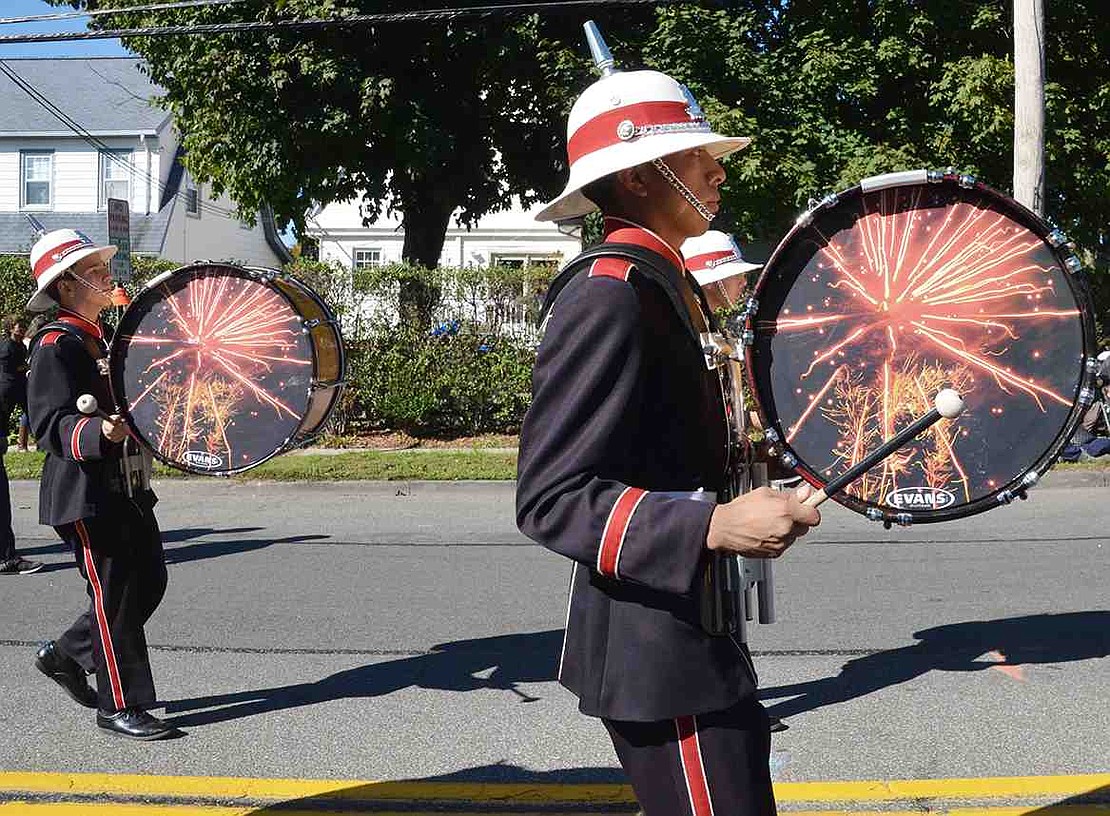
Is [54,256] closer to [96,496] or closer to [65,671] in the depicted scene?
[96,496]

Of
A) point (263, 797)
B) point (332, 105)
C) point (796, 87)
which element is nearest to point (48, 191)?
point (332, 105)

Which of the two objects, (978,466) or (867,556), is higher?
(978,466)

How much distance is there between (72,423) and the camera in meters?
4.91

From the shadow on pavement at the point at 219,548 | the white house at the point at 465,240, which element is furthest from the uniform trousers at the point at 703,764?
the white house at the point at 465,240

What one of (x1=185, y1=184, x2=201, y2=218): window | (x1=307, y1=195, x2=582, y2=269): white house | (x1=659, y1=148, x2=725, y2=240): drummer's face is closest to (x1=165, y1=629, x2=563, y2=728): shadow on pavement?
(x1=659, y1=148, x2=725, y2=240): drummer's face

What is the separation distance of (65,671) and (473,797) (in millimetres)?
1992

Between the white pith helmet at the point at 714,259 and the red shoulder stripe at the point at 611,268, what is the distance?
2.41 metres

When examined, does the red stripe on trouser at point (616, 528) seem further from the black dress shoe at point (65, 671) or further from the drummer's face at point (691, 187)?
the black dress shoe at point (65, 671)

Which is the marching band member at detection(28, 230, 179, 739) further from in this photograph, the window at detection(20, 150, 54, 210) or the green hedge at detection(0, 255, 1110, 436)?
the window at detection(20, 150, 54, 210)

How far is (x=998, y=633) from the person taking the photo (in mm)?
6527

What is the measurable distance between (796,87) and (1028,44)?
5.32m

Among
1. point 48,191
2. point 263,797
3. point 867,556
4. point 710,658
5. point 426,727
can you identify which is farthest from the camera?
point 48,191

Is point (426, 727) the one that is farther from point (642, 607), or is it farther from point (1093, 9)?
point (1093, 9)

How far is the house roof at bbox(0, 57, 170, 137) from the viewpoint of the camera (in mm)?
36594
